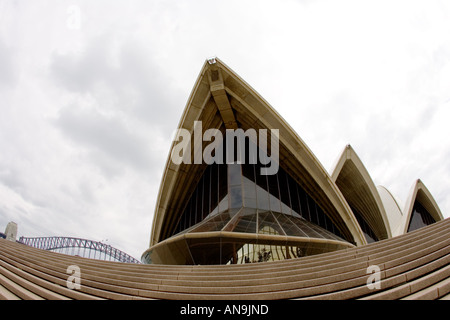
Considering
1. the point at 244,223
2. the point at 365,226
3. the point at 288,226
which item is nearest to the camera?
the point at 244,223

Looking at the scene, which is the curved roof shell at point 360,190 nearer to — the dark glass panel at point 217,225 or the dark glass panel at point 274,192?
the dark glass panel at point 274,192

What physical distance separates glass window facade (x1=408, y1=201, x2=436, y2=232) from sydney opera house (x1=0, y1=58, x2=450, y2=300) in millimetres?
352

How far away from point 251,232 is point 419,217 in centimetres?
2292

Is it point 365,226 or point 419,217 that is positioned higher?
point 419,217

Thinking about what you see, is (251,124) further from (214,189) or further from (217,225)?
(217,225)

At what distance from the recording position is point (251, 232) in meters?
9.76

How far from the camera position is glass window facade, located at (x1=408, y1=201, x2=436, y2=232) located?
22.5 metres

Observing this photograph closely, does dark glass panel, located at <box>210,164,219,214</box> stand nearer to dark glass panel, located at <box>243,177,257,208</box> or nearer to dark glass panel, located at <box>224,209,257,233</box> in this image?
dark glass panel, located at <box>243,177,257,208</box>

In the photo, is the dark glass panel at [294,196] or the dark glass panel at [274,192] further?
the dark glass panel at [294,196]

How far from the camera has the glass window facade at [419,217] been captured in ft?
73.9

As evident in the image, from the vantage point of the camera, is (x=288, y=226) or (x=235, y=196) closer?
(x=288, y=226)

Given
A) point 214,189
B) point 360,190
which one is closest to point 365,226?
point 360,190

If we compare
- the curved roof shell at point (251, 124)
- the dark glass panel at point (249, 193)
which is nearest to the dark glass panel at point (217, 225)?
the dark glass panel at point (249, 193)

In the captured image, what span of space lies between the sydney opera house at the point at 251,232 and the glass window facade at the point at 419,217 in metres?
0.35
